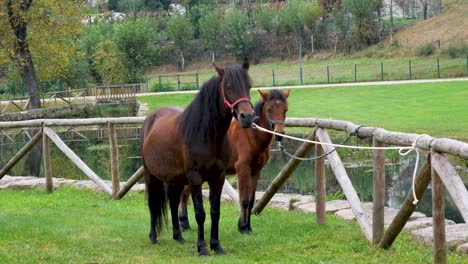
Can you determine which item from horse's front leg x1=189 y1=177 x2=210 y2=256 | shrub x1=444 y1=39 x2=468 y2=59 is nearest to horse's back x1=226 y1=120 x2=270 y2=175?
horse's front leg x1=189 y1=177 x2=210 y2=256

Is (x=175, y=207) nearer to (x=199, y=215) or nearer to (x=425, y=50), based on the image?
(x=199, y=215)

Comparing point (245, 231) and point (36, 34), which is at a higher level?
point (36, 34)

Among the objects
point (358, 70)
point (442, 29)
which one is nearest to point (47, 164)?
point (358, 70)

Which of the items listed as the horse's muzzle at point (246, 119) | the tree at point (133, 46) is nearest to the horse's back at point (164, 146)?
the horse's muzzle at point (246, 119)

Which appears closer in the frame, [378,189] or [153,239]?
[378,189]

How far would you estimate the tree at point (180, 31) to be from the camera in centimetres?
6712

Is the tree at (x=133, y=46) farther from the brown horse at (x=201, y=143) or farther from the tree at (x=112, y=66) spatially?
the brown horse at (x=201, y=143)

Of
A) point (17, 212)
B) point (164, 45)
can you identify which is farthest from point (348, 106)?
point (164, 45)

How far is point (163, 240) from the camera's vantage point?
880cm

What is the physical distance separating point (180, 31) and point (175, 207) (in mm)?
59794

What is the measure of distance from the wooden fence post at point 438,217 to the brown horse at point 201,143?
192cm

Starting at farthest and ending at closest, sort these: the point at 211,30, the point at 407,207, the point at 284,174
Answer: the point at 211,30, the point at 284,174, the point at 407,207

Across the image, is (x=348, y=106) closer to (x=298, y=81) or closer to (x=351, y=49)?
(x=298, y=81)

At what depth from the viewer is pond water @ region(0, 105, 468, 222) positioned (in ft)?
48.3
